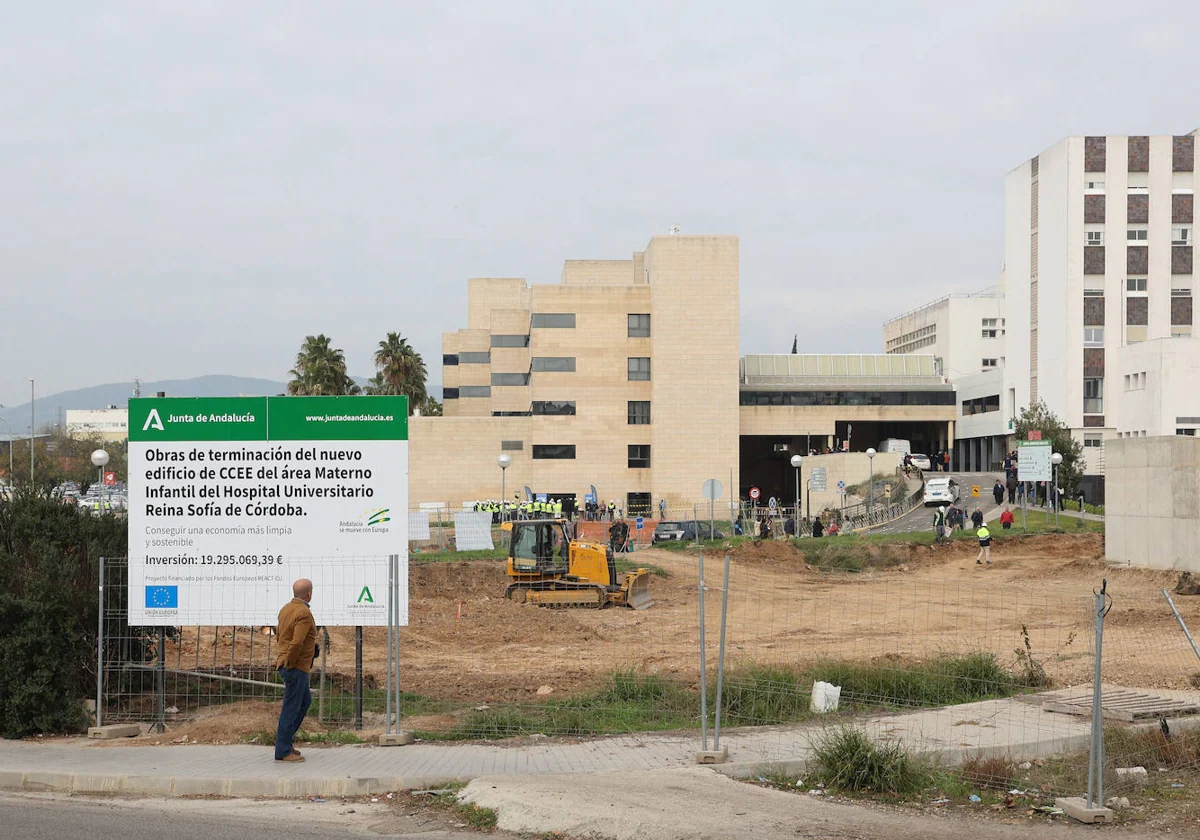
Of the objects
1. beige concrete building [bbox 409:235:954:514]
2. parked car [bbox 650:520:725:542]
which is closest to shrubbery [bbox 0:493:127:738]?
parked car [bbox 650:520:725:542]

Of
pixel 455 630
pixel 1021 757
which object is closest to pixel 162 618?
pixel 1021 757

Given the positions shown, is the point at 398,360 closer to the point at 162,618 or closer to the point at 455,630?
the point at 455,630

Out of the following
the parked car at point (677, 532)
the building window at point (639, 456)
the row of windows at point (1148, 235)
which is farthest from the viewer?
the building window at point (639, 456)

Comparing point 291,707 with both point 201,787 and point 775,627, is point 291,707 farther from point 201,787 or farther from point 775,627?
point 775,627

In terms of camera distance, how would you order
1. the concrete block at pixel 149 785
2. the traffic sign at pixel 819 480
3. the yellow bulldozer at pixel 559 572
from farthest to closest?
the traffic sign at pixel 819 480 < the yellow bulldozer at pixel 559 572 < the concrete block at pixel 149 785

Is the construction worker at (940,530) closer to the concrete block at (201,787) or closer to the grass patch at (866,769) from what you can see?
the grass patch at (866,769)

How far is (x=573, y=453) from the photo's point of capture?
7575 cm

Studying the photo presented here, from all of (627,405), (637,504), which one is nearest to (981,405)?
(627,405)

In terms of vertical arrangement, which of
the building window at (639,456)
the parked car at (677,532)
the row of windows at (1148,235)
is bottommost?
the parked car at (677,532)

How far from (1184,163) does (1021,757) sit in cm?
7061

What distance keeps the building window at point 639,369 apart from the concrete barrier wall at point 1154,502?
41814mm

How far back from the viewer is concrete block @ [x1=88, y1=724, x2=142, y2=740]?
39.6 ft

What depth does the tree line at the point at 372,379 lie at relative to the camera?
7462 centimetres

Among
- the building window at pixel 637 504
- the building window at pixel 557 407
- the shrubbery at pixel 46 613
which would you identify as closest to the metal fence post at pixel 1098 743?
the shrubbery at pixel 46 613
